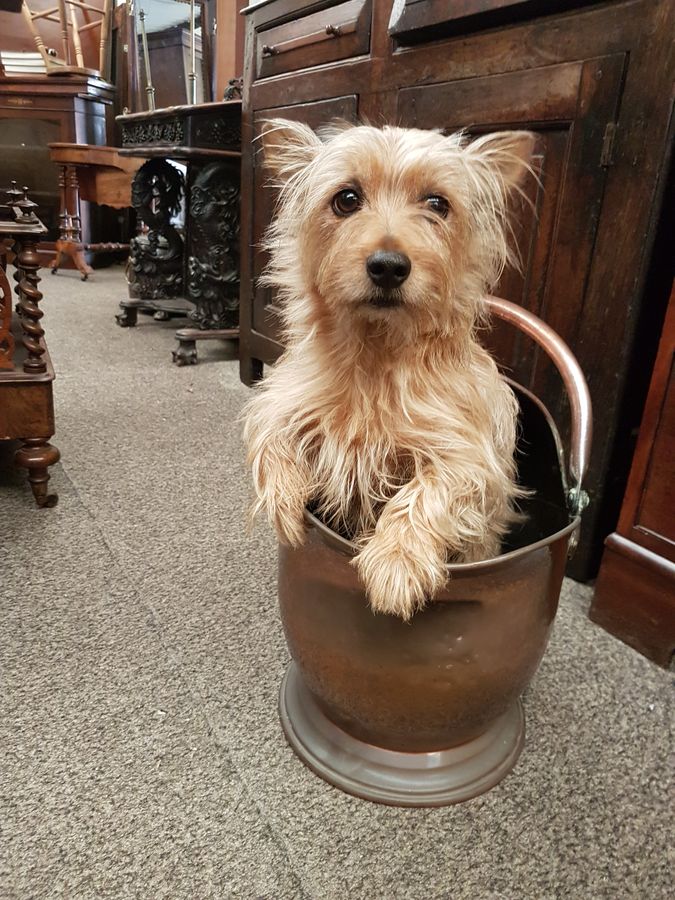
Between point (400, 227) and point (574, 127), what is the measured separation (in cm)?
64

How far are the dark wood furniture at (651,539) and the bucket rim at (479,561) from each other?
41 centimetres

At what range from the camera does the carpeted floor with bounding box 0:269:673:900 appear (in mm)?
790

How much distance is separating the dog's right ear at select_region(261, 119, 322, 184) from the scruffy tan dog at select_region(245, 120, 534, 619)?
30 millimetres

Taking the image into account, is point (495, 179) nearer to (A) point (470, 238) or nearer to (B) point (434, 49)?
(A) point (470, 238)

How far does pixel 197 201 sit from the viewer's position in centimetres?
262

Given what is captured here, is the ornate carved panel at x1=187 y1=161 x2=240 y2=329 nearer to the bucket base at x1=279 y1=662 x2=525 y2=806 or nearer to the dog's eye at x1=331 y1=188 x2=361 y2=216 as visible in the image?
the dog's eye at x1=331 y1=188 x2=361 y2=216

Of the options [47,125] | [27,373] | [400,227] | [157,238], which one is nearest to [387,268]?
[400,227]

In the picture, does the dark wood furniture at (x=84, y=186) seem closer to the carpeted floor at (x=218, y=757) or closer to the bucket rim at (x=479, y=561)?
the carpeted floor at (x=218, y=757)

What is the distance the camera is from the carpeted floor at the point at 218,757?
2.59 ft

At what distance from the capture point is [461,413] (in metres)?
0.86

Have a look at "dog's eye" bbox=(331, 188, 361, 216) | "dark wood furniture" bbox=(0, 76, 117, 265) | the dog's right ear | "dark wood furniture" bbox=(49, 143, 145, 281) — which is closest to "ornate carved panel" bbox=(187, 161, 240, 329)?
"dark wood furniture" bbox=(49, 143, 145, 281)

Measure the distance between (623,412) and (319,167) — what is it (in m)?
0.74

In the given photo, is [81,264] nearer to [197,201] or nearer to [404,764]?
[197,201]

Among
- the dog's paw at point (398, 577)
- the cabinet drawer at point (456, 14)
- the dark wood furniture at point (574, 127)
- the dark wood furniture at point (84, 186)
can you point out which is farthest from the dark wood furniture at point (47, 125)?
the dog's paw at point (398, 577)
